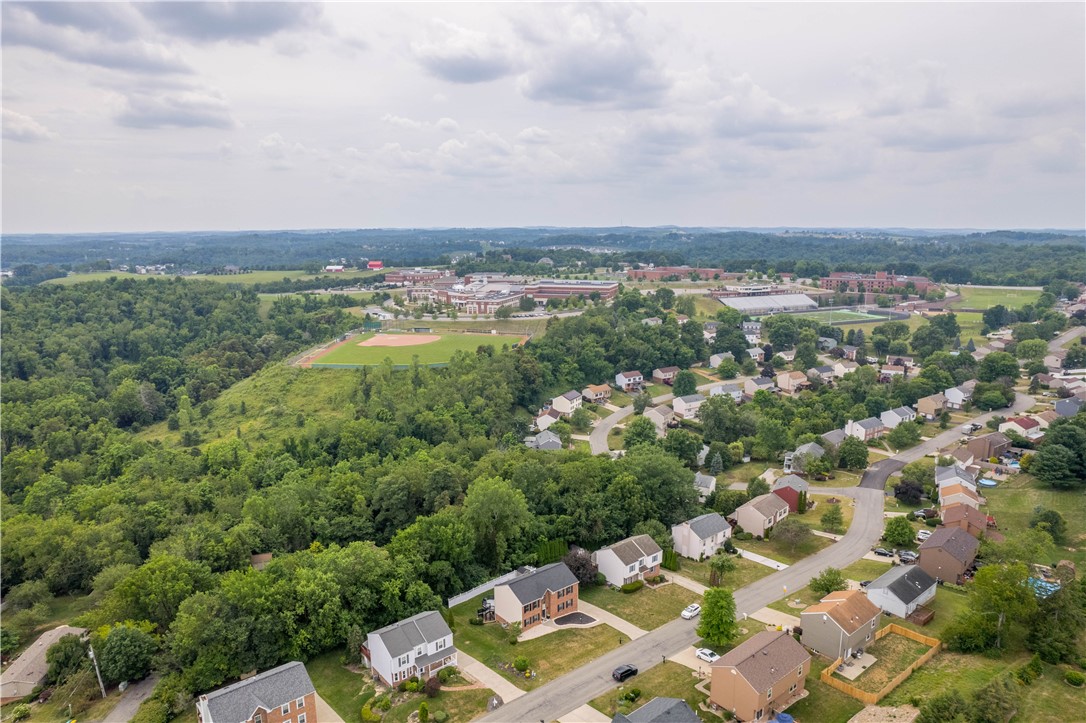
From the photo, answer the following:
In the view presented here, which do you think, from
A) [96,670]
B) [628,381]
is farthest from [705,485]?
[96,670]

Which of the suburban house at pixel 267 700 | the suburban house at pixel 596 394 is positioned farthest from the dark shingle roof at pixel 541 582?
the suburban house at pixel 596 394

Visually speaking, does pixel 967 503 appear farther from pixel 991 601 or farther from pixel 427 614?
pixel 427 614

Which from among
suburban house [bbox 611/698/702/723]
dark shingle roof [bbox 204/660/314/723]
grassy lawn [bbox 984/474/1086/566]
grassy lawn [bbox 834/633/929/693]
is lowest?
grassy lawn [bbox 834/633/929/693]

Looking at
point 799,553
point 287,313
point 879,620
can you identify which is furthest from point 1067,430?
point 287,313

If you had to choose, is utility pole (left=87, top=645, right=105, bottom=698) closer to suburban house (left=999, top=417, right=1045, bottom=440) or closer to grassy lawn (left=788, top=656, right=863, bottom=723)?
grassy lawn (left=788, top=656, right=863, bottom=723)

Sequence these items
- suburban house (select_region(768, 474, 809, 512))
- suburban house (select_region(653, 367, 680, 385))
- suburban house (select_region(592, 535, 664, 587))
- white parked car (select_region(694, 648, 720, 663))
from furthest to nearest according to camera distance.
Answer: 1. suburban house (select_region(653, 367, 680, 385))
2. suburban house (select_region(768, 474, 809, 512))
3. suburban house (select_region(592, 535, 664, 587))
4. white parked car (select_region(694, 648, 720, 663))

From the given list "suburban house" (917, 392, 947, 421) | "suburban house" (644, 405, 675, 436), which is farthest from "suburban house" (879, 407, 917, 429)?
"suburban house" (644, 405, 675, 436)
